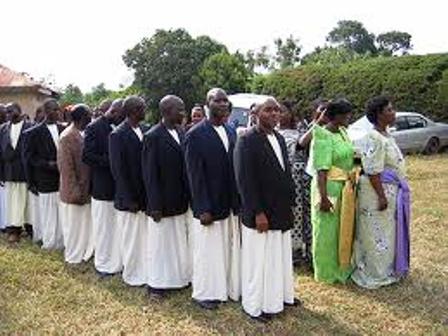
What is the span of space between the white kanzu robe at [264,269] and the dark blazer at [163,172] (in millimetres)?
886

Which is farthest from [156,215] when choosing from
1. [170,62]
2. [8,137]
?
[170,62]

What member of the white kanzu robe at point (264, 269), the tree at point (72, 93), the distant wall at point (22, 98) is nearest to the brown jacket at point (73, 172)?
the white kanzu robe at point (264, 269)

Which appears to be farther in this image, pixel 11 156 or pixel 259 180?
pixel 11 156

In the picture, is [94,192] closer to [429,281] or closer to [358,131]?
[358,131]

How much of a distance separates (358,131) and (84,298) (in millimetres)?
3092

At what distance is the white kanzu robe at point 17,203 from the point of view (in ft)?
29.4

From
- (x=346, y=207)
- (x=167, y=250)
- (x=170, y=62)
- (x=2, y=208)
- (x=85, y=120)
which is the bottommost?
(x=2, y=208)

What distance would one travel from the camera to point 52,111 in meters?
8.33

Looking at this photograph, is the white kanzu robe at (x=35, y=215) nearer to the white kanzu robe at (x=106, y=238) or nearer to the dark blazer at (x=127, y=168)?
the white kanzu robe at (x=106, y=238)

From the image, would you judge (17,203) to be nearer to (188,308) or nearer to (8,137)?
(8,137)

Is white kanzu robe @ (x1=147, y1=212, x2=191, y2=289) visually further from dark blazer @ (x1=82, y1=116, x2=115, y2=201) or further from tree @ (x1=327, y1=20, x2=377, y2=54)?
tree @ (x1=327, y1=20, x2=377, y2=54)

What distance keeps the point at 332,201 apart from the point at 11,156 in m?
4.55

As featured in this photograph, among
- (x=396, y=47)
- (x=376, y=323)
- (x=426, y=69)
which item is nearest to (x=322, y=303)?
(x=376, y=323)

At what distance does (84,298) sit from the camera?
21.2 ft
